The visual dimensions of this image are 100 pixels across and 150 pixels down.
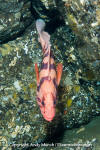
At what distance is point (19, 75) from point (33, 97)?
61 centimetres

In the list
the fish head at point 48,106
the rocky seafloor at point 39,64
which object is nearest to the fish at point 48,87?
the fish head at point 48,106

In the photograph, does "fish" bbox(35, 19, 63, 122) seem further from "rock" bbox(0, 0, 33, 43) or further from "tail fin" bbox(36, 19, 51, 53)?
"rock" bbox(0, 0, 33, 43)

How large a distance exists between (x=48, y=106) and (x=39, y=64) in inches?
56.6

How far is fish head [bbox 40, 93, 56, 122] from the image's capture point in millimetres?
3498

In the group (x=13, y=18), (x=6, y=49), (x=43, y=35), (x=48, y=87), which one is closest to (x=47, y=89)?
(x=48, y=87)

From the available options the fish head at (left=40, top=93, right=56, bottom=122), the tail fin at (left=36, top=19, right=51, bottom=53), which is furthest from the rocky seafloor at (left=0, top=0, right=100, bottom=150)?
the fish head at (left=40, top=93, right=56, bottom=122)

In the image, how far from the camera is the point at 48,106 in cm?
354

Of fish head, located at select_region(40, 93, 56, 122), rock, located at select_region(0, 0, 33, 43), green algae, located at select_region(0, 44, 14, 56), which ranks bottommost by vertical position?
fish head, located at select_region(40, 93, 56, 122)

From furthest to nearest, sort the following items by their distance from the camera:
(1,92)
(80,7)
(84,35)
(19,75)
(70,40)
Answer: (70,40) → (19,75) → (1,92) → (84,35) → (80,7)

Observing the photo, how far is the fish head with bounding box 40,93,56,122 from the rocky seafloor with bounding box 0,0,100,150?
→ 2.85ft

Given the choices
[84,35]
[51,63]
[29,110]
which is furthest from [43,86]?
[84,35]

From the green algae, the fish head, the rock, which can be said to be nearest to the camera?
the fish head

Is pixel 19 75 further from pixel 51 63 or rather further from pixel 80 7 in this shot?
pixel 80 7

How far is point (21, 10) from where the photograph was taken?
462cm
